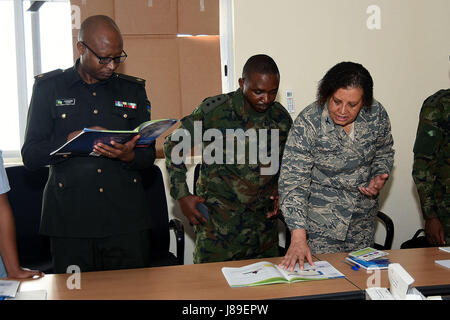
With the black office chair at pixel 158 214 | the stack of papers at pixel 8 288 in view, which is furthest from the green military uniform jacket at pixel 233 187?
the stack of papers at pixel 8 288

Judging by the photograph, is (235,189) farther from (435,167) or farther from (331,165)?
(435,167)

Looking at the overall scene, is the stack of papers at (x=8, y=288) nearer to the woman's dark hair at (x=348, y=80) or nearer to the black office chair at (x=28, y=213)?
the black office chair at (x=28, y=213)

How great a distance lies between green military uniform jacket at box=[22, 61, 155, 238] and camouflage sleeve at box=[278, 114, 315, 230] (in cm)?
59

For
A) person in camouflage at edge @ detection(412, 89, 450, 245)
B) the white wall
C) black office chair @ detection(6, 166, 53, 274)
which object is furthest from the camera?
the white wall

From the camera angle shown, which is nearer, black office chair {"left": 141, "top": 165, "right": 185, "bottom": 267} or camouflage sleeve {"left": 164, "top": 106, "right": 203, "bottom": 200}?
camouflage sleeve {"left": 164, "top": 106, "right": 203, "bottom": 200}

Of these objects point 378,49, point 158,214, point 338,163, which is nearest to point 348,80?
point 338,163

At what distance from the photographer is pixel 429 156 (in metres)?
2.29

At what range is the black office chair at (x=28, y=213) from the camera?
2.43 m

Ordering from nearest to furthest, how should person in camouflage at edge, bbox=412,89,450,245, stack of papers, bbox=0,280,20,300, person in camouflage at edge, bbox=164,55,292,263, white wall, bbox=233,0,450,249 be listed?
1. stack of papers, bbox=0,280,20,300
2. person in camouflage at edge, bbox=164,55,292,263
3. person in camouflage at edge, bbox=412,89,450,245
4. white wall, bbox=233,0,450,249

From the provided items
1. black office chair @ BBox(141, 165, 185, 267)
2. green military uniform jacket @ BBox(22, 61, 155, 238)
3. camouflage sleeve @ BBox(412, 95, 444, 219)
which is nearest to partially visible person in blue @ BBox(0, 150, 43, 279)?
green military uniform jacket @ BBox(22, 61, 155, 238)

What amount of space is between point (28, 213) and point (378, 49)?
8.60ft

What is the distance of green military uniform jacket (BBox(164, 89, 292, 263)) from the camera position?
2.12m

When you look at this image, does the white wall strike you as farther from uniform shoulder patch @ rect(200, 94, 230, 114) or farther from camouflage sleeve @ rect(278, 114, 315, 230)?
camouflage sleeve @ rect(278, 114, 315, 230)
